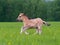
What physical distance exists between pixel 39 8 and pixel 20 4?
559 centimetres

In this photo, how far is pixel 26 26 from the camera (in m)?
14.8

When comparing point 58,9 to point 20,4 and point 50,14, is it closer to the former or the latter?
point 50,14

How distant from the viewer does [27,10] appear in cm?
7919

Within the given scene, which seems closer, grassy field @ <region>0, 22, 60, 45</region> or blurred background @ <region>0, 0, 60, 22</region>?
grassy field @ <region>0, 22, 60, 45</region>

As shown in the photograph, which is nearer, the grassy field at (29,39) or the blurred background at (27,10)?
the grassy field at (29,39)

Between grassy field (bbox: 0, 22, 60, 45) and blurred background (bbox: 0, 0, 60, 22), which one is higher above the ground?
grassy field (bbox: 0, 22, 60, 45)

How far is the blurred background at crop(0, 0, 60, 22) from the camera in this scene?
77688mm

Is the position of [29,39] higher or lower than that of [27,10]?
higher

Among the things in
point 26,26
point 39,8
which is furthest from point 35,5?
point 26,26

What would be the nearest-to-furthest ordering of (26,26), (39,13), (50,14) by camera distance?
(26,26) → (39,13) → (50,14)

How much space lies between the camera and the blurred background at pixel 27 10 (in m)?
77.7

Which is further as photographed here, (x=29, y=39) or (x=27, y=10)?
(x=27, y=10)

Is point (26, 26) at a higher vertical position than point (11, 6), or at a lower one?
higher

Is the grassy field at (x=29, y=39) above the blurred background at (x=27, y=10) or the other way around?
above
